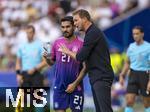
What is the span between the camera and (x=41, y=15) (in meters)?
26.8

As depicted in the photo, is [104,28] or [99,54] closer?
[99,54]

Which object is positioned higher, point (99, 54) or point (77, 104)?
point (99, 54)

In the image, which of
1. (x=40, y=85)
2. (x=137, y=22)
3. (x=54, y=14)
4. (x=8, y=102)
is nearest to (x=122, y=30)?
(x=137, y=22)

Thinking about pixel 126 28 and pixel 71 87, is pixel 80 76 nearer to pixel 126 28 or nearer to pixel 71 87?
pixel 71 87

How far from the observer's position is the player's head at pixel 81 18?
38.6 feet

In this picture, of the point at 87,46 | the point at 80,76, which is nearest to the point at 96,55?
the point at 87,46

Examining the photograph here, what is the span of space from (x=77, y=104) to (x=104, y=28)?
11141 millimetres

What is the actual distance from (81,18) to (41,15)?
49.4 ft

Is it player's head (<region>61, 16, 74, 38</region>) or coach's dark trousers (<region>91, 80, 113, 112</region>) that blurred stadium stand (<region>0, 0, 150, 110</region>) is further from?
coach's dark trousers (<region>91, 80, 113, 112</region>)

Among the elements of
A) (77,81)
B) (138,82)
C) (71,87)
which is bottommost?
(71,87)

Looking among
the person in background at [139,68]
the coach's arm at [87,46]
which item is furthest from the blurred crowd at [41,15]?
the coach's arm at [87,46]

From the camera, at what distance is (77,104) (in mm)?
12398

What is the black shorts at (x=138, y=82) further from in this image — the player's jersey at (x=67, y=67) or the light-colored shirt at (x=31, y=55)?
the player's jersey at (x=67, y=67)

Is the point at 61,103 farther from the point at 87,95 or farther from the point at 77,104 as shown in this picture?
the point at 87,95
